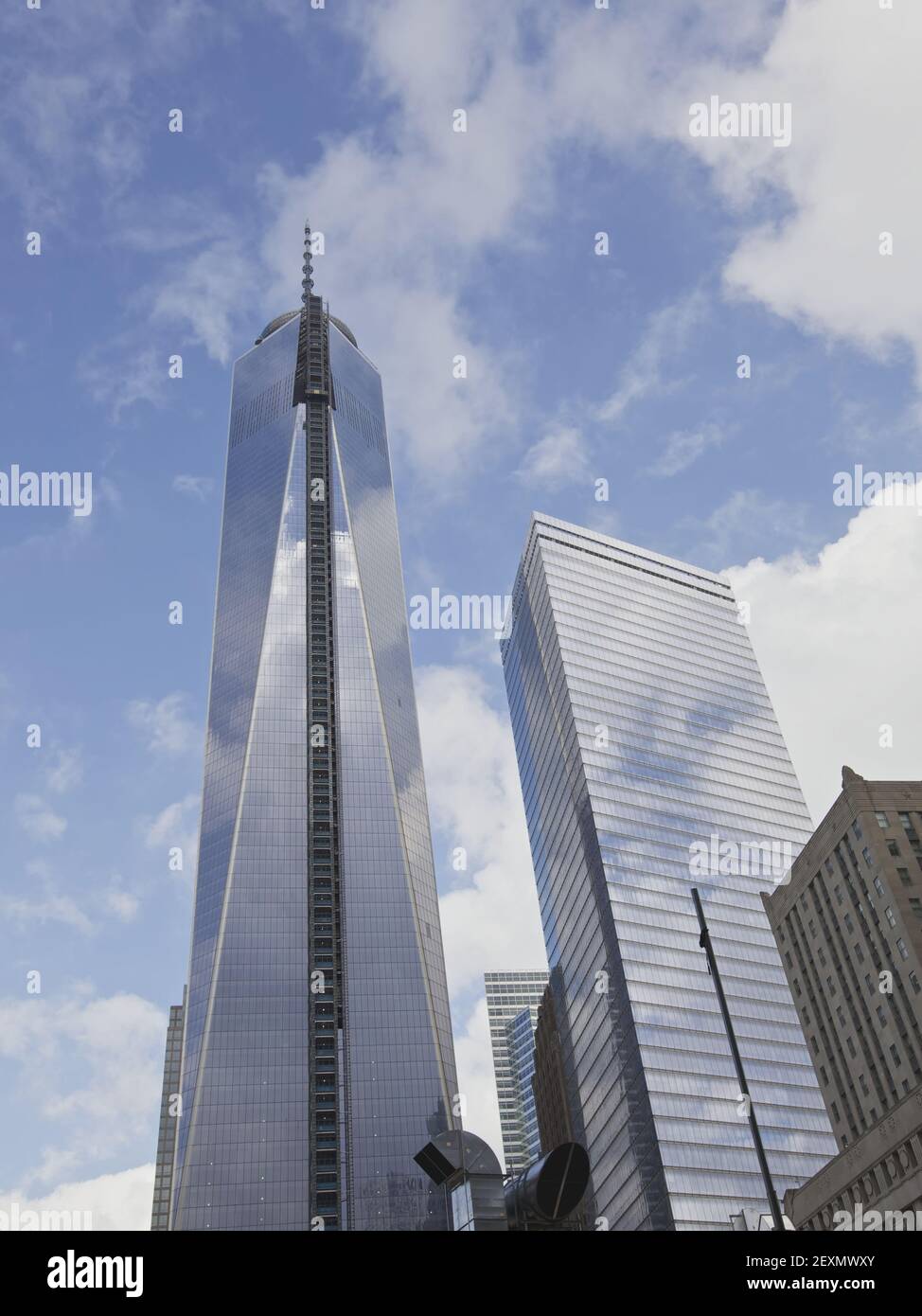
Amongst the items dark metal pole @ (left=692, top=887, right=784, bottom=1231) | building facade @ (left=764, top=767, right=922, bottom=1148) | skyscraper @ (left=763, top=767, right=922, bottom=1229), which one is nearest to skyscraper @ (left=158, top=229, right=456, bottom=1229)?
skyscraper @ (left=763, top=767, right=922, bottom=1229)

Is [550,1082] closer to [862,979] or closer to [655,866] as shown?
[655,866]

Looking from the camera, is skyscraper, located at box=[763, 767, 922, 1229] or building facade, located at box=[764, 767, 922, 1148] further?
building facade, located at box=[764, 767, 922, 1148]

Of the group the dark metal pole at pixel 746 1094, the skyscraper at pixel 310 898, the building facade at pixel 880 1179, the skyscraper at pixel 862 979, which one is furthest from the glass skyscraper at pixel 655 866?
the dark metal pole at pixel 746 1094

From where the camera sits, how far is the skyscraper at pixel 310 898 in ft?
439

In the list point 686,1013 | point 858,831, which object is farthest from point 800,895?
point 686,1013

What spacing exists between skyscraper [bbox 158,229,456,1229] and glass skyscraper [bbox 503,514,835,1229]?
2048cm

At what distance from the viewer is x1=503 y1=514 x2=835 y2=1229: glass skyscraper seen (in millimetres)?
133375

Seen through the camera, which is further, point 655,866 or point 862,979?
point 655,866

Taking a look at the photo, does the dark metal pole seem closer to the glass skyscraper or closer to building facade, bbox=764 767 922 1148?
building facade, bbox=764 767 922 1148

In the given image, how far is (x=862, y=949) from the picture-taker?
90.3 meters

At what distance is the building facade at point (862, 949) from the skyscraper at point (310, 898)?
185 ft

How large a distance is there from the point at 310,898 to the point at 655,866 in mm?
46780

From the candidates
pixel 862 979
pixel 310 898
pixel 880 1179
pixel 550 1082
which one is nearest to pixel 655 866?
pixel 550 1082

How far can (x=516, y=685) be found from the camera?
648 ft
